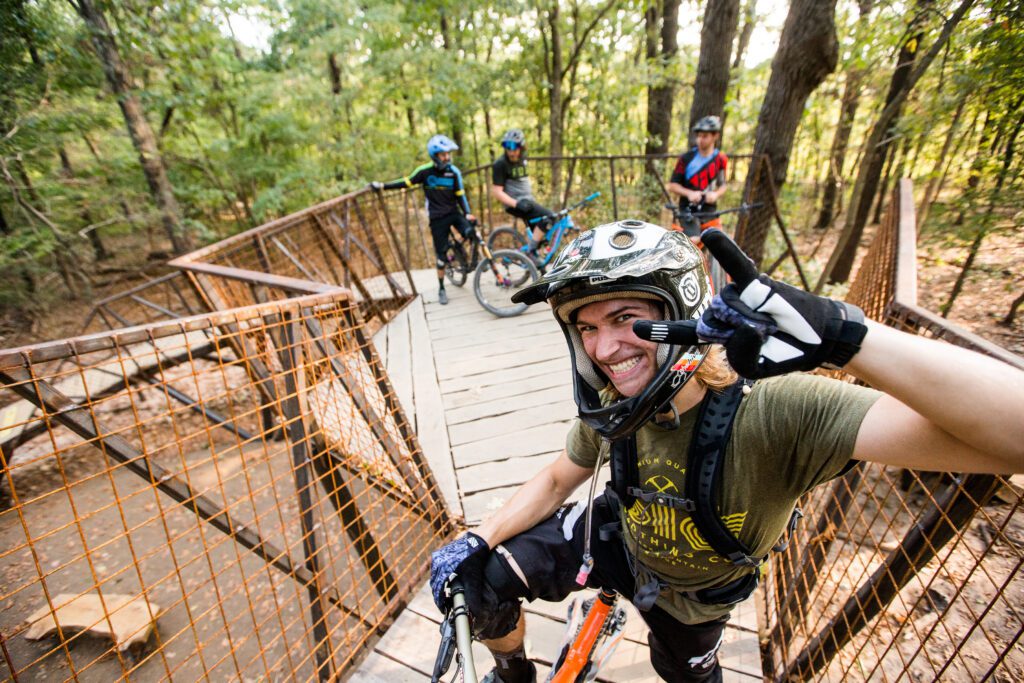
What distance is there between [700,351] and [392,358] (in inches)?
176

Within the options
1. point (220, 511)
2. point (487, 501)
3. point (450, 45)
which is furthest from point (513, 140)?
point (450, 45)

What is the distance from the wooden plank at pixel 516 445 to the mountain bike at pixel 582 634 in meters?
1.43

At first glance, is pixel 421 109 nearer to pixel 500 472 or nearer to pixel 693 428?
pixel 500 472

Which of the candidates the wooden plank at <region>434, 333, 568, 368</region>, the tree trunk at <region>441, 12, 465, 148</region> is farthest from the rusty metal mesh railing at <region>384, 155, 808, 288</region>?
the tree trunk at <region>441, 12, 465, 148</region>

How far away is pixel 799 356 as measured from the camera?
90 centimetres

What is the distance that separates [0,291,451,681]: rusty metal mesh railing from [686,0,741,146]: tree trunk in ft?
21.4

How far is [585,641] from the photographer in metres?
1.81

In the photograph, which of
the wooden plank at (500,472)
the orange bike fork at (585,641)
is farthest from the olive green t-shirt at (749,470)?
the wooden plank at (500,472)

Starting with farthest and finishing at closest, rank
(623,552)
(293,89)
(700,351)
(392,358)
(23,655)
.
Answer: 1. (293,89)
2. (392,358)
3. (23,655)
4. (623,552)
5. (700,351)

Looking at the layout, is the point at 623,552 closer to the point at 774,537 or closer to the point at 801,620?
the point at 774,537

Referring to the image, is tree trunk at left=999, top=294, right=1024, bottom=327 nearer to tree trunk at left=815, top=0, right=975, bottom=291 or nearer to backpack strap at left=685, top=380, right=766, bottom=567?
tree trunk at left=815, top=0, right=975, bottom=291

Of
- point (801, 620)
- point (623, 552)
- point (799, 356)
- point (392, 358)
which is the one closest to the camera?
point (799, 356)

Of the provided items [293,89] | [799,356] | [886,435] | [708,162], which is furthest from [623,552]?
[293,89]

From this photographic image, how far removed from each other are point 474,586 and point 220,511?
1541 mm
